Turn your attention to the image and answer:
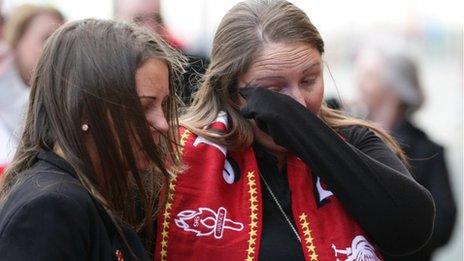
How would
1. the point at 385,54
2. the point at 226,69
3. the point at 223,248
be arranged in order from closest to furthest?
the point at 223,248, the point at 226,69, the point at 385,54

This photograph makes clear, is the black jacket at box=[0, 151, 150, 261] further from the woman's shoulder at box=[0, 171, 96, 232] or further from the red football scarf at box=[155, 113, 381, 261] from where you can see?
the red football scarf at box=[155, 113, 381, 261]

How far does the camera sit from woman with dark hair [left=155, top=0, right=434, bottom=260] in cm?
231

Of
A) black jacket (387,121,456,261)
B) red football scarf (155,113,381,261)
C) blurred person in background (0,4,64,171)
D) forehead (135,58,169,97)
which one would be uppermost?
forehead (135,58,169,97)

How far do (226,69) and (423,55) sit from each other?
4.12 meters

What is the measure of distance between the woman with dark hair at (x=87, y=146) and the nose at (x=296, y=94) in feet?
1.26

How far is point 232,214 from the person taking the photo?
236 centimetres

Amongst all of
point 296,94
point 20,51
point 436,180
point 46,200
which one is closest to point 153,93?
point 46,200

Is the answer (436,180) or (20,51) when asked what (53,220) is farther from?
(20,51)

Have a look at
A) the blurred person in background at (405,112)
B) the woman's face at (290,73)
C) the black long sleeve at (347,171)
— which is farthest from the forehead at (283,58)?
the blurred person in background at (405,112)

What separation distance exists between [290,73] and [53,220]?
32.7 inches

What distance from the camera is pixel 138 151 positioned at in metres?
2.00

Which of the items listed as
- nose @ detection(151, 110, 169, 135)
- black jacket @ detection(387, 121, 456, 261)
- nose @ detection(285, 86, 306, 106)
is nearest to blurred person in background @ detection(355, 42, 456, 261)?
black jacket @ detection(387, 121, 456, 261)

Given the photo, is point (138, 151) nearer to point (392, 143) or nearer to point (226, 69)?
point (226, 69)

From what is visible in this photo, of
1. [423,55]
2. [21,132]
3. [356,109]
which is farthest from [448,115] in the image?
[21,132]
